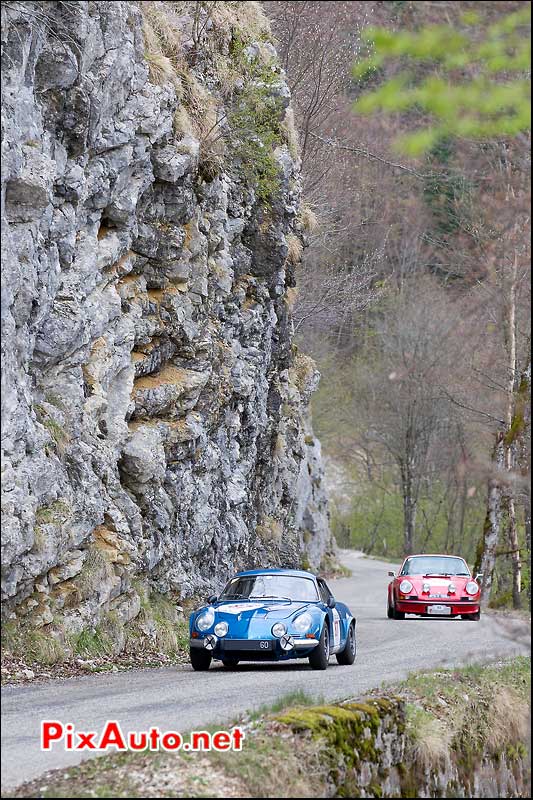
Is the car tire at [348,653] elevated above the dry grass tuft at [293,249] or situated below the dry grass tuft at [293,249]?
below

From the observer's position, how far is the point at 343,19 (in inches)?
1090

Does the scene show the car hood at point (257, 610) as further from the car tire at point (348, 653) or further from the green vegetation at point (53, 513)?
the green vegetation at point (53, 513)

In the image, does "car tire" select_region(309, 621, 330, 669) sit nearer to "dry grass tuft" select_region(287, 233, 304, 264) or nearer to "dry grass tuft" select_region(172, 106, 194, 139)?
"dry grass tuft" select_region(172, 106, 194, 139)

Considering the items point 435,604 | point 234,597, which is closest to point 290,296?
point 435,604

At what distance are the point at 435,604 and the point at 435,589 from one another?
13.1 inches

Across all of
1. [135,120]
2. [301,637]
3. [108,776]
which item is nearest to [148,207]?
[135,120]

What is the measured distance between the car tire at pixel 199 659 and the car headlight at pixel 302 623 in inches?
56.8

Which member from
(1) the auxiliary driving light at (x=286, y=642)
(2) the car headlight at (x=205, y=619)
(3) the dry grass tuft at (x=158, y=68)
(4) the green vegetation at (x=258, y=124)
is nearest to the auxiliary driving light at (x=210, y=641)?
(2) the car headlight at (x=205, y=619)

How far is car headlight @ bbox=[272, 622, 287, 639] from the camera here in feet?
46.0

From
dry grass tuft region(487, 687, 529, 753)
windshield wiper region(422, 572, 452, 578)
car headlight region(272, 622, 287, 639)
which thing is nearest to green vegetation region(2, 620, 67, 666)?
car headlight region(272, 622, 287, 639)

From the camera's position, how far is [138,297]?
1984cm

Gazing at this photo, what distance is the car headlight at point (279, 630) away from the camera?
14023mm

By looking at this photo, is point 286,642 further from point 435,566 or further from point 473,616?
point 435,566

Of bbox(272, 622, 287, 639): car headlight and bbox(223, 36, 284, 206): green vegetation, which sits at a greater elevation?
bbox(223, 36, 284, 206): green vegetation
